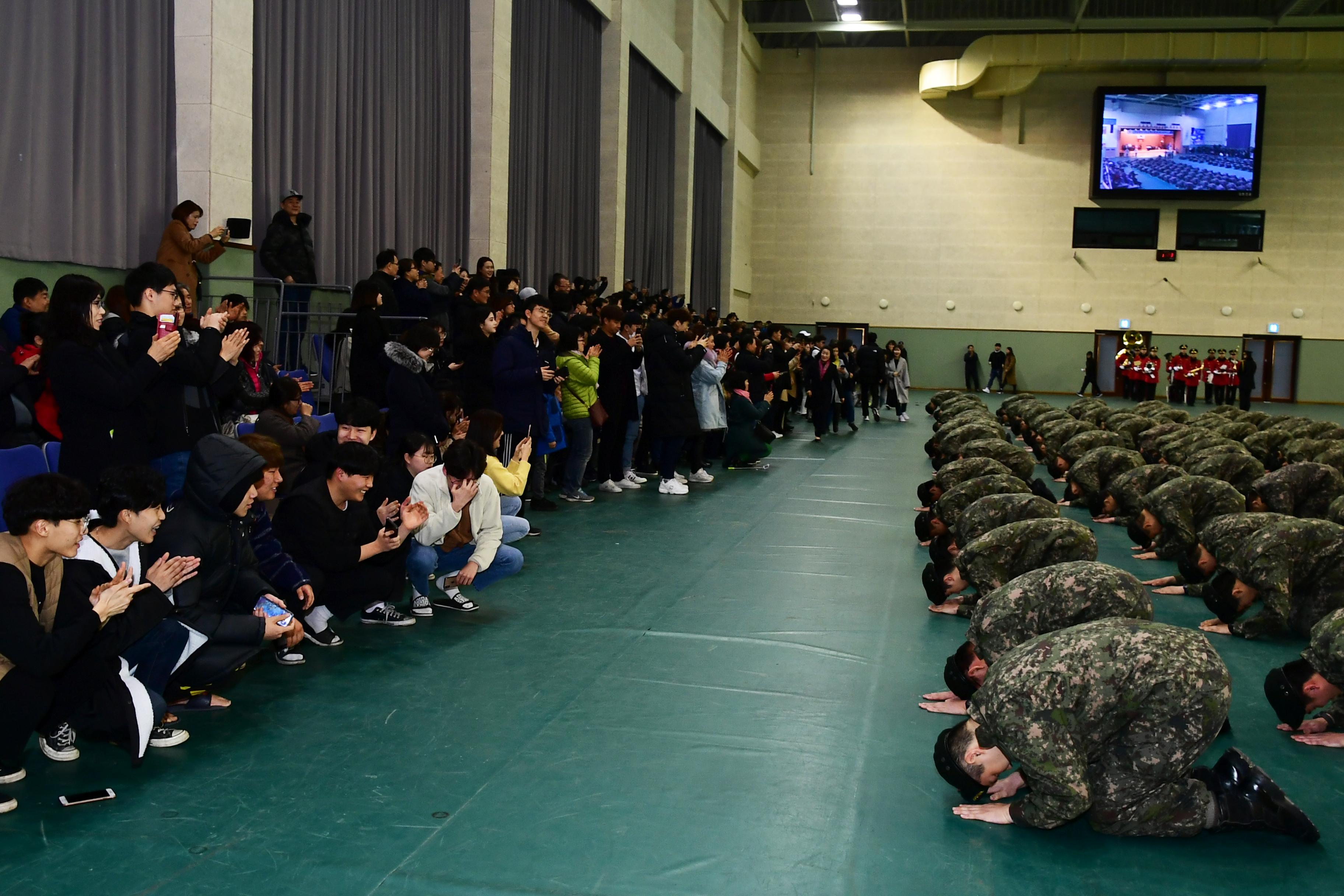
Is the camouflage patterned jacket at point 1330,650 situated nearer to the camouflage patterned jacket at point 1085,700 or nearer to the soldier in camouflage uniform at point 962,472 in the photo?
the camouflage patterned jacket at point 1085,700

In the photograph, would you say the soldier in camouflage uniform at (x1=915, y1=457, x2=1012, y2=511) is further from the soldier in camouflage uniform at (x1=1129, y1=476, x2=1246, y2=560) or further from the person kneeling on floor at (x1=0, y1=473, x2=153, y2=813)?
the person kneeling on floor at (x1=0, y1=473, x2=153, y2=813)

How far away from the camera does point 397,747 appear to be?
413 cm

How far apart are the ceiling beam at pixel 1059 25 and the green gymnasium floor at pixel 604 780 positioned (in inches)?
1022

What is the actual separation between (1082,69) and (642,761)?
31125 mm

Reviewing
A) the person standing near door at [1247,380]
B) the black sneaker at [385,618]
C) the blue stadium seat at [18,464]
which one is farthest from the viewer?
the person standing near door at [1247,380]

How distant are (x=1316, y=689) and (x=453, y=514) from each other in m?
3.81

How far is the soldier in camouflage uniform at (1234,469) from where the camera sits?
28.3ft

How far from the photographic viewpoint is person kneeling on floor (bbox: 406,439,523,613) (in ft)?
18.9

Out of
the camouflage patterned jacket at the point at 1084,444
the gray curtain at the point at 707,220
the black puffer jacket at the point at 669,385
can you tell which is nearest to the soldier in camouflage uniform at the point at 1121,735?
the black puffer jacket at the point at 669,385

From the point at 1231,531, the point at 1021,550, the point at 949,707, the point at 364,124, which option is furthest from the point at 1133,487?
the point at 364,124

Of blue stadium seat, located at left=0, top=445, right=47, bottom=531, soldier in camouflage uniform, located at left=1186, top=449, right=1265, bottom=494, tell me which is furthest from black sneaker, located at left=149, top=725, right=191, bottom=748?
soldier in camouflage uniform, located at left=1186, top=449, right=1265, bottom=494

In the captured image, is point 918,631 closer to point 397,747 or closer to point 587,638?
point 587,638

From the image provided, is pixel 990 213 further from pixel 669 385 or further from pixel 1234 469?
pixel 1234 469

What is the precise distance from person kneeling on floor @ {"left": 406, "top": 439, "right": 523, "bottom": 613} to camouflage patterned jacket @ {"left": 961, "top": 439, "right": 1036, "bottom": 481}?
496 cm
